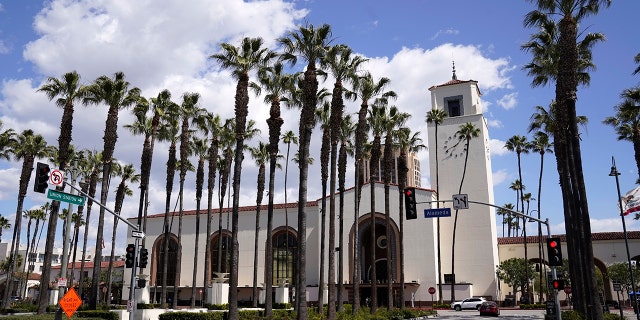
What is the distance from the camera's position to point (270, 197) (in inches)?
1427

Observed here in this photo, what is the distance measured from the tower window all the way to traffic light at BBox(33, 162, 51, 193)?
55482 mm

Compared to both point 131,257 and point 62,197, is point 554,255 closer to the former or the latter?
point 131,257

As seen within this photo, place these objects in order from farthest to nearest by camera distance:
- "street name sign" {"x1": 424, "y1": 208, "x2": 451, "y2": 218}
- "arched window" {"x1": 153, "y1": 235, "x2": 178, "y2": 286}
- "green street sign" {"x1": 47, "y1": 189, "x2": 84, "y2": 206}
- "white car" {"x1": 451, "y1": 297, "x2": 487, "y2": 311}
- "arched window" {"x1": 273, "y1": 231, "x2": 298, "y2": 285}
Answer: "arched window" {"x1": 153, "y1": 235, "x2": 178, "y2": 286}, "arched window" {"x1": 273, "y1": 231, "x2": 298, "y2": 285}, "white car" {"x1": 451, "y1": 297, "x2": 487, "y2": 311}, "street name sign" {"x1": 424, "y1": 208, "x2": 451, "y2": 218}, "green street sign" {"x1": 47, "y1": 189, "x2": 84, "y2": 206}

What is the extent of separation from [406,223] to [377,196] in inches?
190

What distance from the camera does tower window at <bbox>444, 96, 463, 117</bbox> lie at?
6669 centimetres

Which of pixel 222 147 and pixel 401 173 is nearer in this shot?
pixel 401 173

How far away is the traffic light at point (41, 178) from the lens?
60.5 ft

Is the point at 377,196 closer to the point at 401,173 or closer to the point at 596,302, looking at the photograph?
the point at 401,173

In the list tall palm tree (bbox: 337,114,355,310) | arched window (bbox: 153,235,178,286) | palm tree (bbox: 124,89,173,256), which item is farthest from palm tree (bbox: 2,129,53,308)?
tall palm tree (bbox: 337,114,355,310)

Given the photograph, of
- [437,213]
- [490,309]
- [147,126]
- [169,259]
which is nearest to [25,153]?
[147,126]

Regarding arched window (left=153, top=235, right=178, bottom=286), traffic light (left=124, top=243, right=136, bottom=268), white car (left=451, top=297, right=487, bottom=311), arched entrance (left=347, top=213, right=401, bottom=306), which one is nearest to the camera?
traffic light (left=124, top=243, right=136, bottom=268)

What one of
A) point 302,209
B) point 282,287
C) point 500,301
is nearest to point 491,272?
point 500,301

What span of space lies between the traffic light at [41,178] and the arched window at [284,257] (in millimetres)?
45684

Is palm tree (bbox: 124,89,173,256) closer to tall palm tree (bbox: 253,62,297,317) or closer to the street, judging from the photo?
tall palm tree (bbox: 253,62,297,317)
